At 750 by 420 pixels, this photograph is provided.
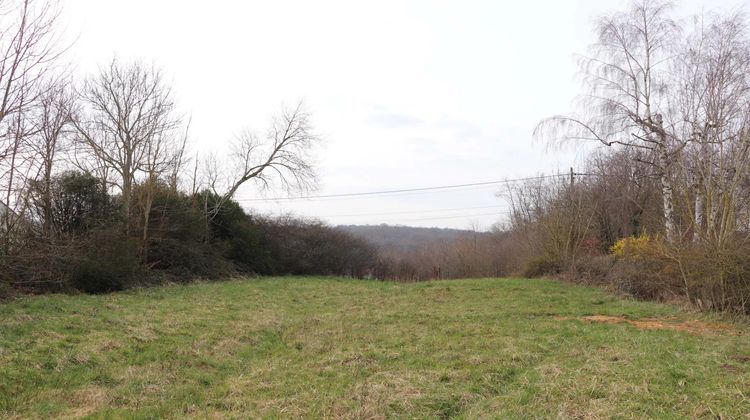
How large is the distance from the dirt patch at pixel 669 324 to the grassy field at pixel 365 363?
0.05 meters

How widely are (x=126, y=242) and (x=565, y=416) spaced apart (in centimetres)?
1350

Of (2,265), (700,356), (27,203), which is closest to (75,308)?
(2,265)

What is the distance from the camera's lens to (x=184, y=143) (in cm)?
2000

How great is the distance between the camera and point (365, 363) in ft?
20.2

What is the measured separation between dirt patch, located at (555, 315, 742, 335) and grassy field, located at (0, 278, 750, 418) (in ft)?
0.16

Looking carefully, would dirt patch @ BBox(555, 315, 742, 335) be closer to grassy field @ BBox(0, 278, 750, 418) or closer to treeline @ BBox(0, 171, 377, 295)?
grassy field @ BBox(0, 278, 750, 418)

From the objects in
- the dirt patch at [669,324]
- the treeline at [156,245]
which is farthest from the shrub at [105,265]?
the dirt patch at [669,324]

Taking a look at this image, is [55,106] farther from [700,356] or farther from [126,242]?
[700,356]

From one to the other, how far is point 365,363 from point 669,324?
612cm

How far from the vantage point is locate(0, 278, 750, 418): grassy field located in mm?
4379

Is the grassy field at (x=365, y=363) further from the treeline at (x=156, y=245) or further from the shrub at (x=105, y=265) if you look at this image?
the shrub at (x=105, y=265)

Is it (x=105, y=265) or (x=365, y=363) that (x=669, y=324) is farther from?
(x=105, y=265)

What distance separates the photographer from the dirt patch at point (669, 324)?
795 cm

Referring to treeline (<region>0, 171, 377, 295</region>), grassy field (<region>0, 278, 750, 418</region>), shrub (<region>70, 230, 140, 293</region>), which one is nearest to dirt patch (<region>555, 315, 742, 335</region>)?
grassy field (<region>0, 278, 750, 418</region>)
